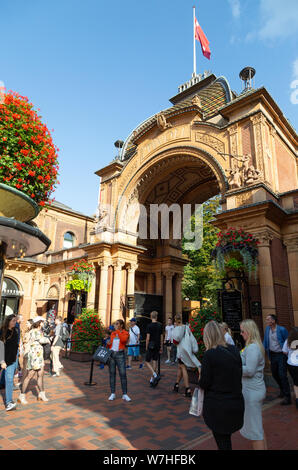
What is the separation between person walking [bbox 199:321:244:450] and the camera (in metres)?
2.86

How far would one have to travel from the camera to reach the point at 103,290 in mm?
15672

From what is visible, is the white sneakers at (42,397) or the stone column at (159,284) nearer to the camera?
the white sneakers at (42,397)

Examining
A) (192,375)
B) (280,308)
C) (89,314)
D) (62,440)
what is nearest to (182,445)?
(62,440)

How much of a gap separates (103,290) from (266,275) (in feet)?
29.3

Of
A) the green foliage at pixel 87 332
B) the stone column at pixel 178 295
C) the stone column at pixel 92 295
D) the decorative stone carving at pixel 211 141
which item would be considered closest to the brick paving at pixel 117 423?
the green foliage at pixel 87 332

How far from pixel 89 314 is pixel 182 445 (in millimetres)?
9471

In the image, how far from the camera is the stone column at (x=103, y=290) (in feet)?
50.2

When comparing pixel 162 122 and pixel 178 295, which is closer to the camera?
pixel 162 122

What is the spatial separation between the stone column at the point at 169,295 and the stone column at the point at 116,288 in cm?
365

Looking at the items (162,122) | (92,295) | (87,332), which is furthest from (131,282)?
(162,122)

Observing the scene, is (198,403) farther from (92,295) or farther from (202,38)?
(202,38)

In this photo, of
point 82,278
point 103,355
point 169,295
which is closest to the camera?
point 103,355

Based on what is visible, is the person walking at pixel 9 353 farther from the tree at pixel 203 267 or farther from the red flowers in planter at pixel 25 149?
the tree at pixel 203 267
